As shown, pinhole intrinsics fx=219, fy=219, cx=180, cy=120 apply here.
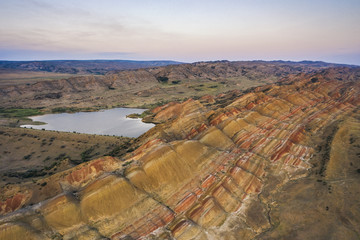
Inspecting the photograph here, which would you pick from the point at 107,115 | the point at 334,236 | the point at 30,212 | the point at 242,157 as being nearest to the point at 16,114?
the point at 107,115

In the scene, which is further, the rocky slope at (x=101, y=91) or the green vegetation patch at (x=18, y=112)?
the rocky slope at (x=101, y=91)

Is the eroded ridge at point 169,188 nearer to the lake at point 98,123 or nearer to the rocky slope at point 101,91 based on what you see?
the lake at point 98,123

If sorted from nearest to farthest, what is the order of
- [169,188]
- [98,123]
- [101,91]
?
1. [169,188]
2. [98,123]
3. [101,91]

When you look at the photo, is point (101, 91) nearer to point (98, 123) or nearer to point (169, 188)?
point (98, 123)

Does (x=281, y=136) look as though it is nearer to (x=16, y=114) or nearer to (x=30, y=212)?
(x=30, y=212)

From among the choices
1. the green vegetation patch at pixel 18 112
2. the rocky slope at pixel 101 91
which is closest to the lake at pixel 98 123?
the green vegetation patch at pixel 18 112

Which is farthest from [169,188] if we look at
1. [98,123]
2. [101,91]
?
[101,91]
